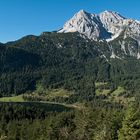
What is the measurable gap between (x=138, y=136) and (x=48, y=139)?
68313 millimetres

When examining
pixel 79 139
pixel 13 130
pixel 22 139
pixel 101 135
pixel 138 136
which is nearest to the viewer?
pixel 138 136

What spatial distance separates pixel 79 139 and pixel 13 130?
72.1 meters

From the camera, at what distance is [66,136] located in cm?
13850

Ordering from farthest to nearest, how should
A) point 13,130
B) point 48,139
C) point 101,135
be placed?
point 13,130 → point 48,139 → point 101,135

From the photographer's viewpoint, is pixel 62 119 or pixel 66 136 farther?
pixel 62 119

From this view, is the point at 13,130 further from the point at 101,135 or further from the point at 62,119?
the point at 101,135

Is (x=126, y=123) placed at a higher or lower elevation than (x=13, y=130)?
higher

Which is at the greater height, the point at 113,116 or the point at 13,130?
the point at 113,116

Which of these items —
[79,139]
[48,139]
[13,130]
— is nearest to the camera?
[79,139]

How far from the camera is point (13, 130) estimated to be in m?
184

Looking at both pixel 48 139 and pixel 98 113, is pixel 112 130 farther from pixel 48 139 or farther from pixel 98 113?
pixel 48 139

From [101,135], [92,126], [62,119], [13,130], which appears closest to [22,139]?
[13,130]

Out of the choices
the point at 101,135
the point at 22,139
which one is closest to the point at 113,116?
the point at 101,135

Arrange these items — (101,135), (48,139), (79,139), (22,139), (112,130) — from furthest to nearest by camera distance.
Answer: (22,139), (48,139), (79,139), (112,130), (101,135)
